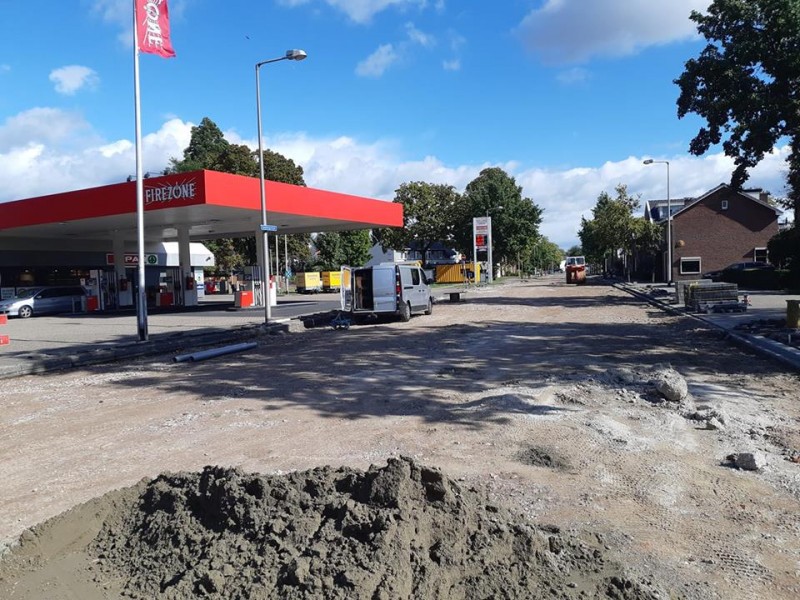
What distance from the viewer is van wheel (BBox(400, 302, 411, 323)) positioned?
21266 millimetres

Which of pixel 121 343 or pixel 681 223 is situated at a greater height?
pixel 681 223

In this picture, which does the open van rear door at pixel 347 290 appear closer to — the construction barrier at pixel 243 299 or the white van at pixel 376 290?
the white van at pixel 376 290

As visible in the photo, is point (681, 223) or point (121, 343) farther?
point (681, 223)

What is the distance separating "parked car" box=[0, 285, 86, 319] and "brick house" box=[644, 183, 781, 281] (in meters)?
42.4

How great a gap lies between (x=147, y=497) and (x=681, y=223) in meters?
53.7

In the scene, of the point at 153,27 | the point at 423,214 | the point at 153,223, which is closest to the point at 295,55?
the point at 153,27

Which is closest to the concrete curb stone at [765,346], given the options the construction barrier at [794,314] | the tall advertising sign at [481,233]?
the construction barrier at [794,314]

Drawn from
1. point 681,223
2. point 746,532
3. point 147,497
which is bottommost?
point 746,532

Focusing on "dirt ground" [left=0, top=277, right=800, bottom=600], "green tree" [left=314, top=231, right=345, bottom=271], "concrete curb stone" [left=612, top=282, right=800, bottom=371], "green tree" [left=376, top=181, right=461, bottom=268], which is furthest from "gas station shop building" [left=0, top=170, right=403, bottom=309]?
"green tree" [left=314, top=231, right=345, bottom=271]

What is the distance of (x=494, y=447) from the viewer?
6.36m

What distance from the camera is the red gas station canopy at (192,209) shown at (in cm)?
2310

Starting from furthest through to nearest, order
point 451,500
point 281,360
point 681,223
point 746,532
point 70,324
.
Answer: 1. point 681,223
2. point 70,324
3. point 281,360
4. point 746,532
5. point 451,500

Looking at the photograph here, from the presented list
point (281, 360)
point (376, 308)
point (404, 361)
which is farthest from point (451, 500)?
point (376, 308)

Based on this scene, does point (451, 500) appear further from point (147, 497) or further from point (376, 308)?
point (376, 308)
